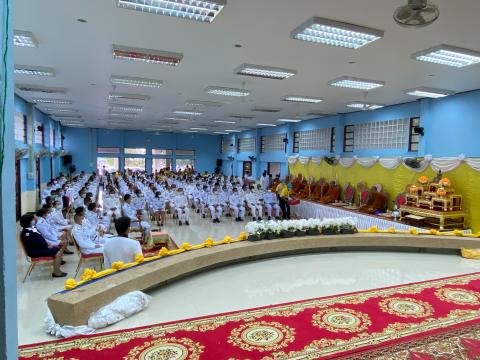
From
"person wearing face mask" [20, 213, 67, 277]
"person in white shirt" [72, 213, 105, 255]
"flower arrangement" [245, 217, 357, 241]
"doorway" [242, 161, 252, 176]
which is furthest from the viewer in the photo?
"doorway" [242, 161, 252, 176]

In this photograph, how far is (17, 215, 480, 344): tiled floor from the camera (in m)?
3.63

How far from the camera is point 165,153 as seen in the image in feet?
92.8

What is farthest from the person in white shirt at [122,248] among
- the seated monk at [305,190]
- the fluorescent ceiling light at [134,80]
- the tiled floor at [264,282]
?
the seated monk at [305,190]

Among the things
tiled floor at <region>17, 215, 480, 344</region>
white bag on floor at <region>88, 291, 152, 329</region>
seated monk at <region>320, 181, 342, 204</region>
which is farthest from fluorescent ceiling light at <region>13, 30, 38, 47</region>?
seated monk at <region>320, 181, 342, 204</region>

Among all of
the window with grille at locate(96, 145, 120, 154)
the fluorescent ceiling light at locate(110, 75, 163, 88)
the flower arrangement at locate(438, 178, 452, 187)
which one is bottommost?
the flower arrangement at locate(438, 178, 452, 187)

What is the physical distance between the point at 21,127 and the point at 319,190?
11652 mm

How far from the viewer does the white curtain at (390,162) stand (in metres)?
10.3

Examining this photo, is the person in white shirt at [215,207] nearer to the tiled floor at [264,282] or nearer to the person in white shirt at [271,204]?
the person in white shirt at [271,204]

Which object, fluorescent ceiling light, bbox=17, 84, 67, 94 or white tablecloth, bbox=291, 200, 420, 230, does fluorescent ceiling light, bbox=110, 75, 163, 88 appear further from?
white tablecloth, bbox=291, 200, 420, 230

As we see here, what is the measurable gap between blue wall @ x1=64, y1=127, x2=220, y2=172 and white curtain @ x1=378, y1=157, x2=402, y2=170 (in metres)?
19.9

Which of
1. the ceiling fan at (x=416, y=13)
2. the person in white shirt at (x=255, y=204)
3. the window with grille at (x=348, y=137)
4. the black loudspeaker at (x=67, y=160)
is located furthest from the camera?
the black loudspeaker at (x=67, y=160)

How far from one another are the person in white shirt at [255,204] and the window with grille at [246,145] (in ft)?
35.6

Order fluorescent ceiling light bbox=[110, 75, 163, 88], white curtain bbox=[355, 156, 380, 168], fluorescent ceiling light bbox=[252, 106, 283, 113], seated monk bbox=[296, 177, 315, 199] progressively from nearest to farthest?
1. fluorescent ceiling light bbox=[110, 75, 163, 88]
2. white curtain bbox=[355, 156, 380, 168]
3. fluorescent ceiling light bbox=[252, 106, 283, 113]
4. seated monk bbox=[296, 177, 315, 199]

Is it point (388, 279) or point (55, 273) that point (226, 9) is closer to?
point (388, 279)
